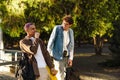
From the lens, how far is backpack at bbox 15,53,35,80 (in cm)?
740

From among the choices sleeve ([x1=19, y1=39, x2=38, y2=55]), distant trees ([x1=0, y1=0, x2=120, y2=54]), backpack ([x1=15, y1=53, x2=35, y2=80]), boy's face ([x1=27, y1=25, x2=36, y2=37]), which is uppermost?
distant trees ([x1=0, y1=0, x2=120, y2=54])

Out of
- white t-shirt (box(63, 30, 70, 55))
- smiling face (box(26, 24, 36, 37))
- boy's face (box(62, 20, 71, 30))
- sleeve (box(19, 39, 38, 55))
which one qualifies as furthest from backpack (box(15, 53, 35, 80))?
white t-shirt (box(63, 30, 70, 55))

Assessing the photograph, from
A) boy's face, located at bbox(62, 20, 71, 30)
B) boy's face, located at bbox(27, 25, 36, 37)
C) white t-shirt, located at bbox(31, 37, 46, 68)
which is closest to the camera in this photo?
boy's face, located at bbox(27, 25, 36, 37)

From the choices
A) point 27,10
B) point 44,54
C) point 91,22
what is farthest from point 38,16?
point 44,54

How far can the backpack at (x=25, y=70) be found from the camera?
740 centimetres

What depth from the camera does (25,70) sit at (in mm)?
7406

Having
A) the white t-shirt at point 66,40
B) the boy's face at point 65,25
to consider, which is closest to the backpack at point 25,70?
the boy's face at point 65,25

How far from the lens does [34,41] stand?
749 centimetres

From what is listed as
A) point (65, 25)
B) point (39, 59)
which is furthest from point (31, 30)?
point (65, 25)

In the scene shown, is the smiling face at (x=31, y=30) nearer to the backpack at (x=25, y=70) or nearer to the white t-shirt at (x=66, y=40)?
the backpack at (x=25, y=70)

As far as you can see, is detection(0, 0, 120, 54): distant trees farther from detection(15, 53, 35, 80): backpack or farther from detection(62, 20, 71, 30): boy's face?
detection(15, 53, 35, 80): backpack

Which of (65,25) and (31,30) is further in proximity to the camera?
(65,25)

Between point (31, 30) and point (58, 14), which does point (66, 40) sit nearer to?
point (31, 30)

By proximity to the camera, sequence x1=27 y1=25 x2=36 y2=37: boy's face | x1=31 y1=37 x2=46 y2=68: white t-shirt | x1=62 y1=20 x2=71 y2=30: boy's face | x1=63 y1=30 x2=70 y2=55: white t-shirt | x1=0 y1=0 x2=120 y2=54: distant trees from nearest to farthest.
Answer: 1. x1=27 y1=25 x2=36 y2=37: boy's face
2. x1=31 y1=37 x2=46 y2=68: white t-shirt
3. x1=62 y1=20 x2=71 y2=30: boy's face
4. x1=63 y1=30 x2=70 y2=55: white t-shirt
5. x1=0 y1=0 x2=120 y2=54: distant trees
